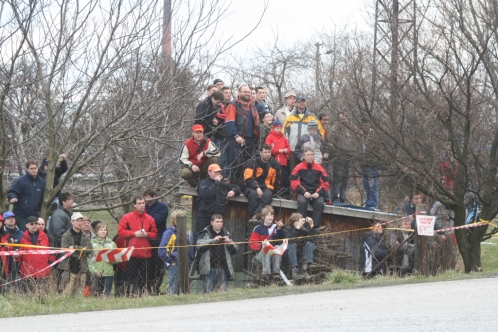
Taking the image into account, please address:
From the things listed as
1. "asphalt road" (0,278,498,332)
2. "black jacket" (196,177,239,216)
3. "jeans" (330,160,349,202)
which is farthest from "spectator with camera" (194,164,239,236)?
"jeans" (330,160,349,202)

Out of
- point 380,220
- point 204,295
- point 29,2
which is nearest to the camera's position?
point 204,295

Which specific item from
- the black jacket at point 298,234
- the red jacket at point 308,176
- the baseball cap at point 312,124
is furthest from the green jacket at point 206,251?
the baseball cap at point 312,124

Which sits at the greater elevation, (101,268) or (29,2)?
(29,2)

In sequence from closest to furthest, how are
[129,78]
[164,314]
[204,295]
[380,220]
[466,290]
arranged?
[164,314], [466,290], [204,295], [129,78], [380,220]

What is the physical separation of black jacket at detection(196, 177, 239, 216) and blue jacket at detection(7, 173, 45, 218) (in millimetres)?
2981

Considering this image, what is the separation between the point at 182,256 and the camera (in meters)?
13.7

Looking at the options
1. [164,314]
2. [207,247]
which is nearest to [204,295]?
[207,247]

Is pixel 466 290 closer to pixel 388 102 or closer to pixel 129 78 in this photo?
pixel 388 102

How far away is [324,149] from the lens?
59.3ft

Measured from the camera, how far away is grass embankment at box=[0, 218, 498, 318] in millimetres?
12086

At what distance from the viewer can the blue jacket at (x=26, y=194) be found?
15.5m

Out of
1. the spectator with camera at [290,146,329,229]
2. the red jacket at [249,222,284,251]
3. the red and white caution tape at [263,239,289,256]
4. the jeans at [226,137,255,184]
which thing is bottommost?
the red and white caution tape at [263,239,289,256]

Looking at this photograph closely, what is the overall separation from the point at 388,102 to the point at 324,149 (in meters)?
1.79

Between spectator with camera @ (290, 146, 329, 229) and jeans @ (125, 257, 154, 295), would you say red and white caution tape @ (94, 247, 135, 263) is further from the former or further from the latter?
spectator with camera @ (290, 146, 329, 229)
